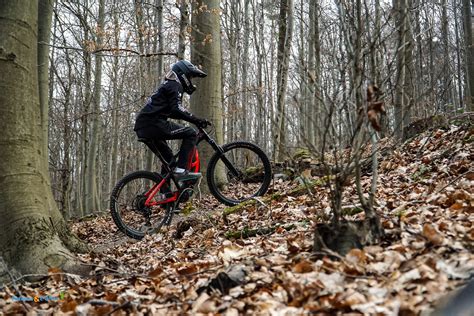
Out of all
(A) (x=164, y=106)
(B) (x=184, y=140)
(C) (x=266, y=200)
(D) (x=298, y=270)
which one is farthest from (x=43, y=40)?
(D) (x=298, y=270)

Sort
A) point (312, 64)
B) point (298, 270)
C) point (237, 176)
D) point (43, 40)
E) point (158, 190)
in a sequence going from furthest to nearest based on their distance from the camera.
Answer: point (237, 176), point (158, 190), point (43, 40), point (312, 64), point (298, 270)

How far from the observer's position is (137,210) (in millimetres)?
6078

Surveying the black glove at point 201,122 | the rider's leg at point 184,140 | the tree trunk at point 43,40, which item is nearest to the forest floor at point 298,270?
the rider's leg at point 184,140

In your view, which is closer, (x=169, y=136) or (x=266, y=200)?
(x=266, y=200)

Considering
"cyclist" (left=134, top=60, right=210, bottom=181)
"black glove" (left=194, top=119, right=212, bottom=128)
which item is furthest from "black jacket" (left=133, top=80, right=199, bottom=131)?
"black glove" (left=194, top=119, right=212, bottom=128)

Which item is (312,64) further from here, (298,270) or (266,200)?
(266,200)

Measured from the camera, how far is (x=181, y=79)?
5961 mm

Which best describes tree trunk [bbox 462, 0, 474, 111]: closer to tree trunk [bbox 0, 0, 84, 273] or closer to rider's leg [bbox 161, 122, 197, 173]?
rider's leg [bbox 161, 122, 197, 173]

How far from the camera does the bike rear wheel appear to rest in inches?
235

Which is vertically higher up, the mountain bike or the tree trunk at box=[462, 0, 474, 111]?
the tree trunk at box=[462, 0, 474, 111]

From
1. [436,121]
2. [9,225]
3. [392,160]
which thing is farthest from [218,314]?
[436,121]

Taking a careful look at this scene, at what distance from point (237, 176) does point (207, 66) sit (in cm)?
253

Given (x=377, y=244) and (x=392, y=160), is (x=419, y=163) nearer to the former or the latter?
(x=392, y=160)

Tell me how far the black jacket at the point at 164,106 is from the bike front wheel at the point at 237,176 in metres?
0.82
